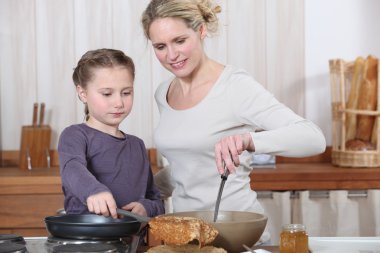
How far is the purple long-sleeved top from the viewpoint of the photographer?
6.49 feet

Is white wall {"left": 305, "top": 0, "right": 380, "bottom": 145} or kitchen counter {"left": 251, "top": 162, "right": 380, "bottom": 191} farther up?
white wall {"left": 305, "top": 0, "right": 380, "bottom": 145}

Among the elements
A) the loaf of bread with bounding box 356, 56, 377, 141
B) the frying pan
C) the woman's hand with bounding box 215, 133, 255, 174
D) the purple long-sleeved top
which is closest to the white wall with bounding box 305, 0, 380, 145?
the loaf of bread with bounding box 356, 56, 377, 141

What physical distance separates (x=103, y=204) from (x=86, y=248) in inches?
9.9

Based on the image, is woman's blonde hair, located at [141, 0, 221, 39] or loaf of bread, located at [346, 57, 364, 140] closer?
woman's blonde hair, located at [141, 0, 221, 39]

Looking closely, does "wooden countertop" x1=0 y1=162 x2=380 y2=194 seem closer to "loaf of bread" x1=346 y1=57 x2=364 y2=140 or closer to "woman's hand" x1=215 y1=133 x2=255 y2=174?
"loaf of bread" x1=346 y1=57 x2=364 y2=140

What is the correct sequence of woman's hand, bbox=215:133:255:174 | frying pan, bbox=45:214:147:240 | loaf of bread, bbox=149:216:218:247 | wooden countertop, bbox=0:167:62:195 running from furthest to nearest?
1. wooden countertop, bbox=0:167:62:195
2. woman's hand, bbox=215:133:255:174
3. frying pan, bbox=45:214:147:240
4. loaf of bread, bbox=149:216:218:247

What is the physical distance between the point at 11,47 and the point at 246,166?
182 cm

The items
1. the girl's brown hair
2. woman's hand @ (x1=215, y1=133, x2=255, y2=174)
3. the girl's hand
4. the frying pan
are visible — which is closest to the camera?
the frying pan

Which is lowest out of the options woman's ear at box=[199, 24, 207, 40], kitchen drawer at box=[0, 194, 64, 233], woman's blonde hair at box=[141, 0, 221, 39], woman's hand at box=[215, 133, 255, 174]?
kitchen drawer at box=[0, 194, 64, 233]

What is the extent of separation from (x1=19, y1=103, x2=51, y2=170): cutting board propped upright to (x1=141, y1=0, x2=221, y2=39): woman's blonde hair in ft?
4.74

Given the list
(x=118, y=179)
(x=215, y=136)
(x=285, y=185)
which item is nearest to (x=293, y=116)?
(x=215, y=136)

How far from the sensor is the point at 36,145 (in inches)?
134

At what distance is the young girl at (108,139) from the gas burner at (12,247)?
0.43m

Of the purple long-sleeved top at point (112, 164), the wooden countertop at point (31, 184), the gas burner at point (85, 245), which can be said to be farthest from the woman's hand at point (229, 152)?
the wooden countertop at point (31, 184)
